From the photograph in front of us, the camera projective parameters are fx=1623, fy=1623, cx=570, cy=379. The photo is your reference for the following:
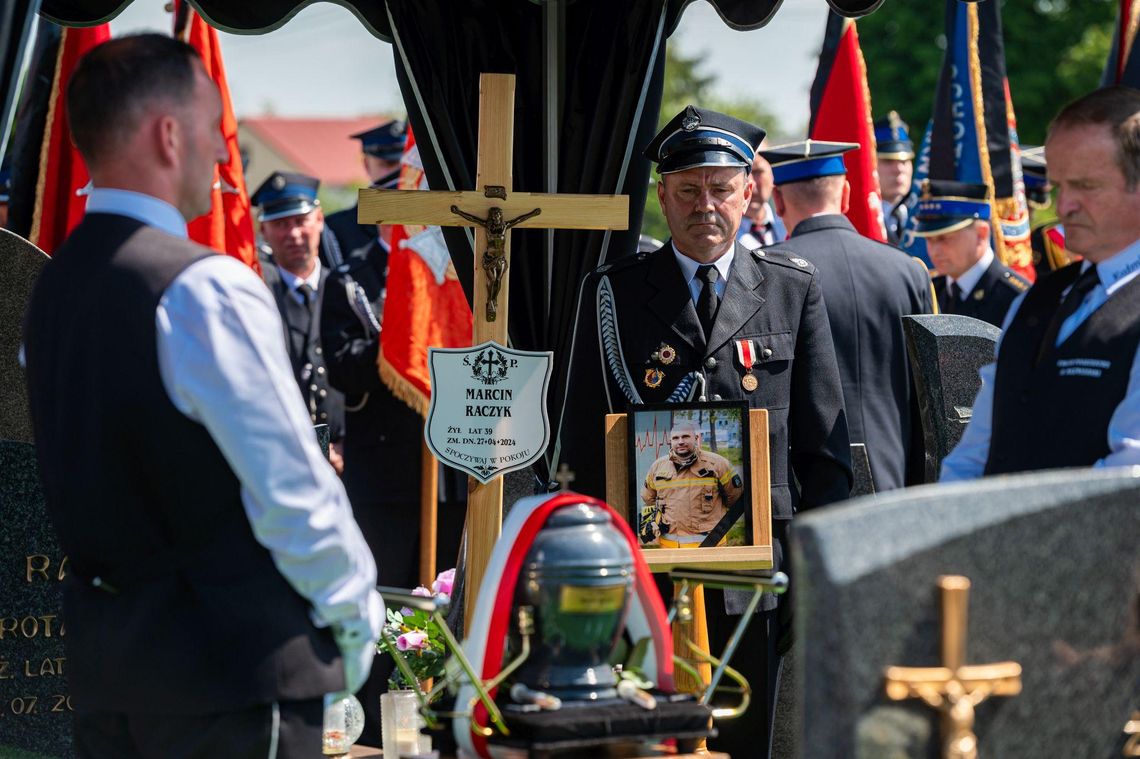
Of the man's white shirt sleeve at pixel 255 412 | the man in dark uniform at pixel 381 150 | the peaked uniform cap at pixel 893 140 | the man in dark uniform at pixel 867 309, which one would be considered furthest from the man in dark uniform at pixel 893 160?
the man's white shirt sleeve at pixel 255 412

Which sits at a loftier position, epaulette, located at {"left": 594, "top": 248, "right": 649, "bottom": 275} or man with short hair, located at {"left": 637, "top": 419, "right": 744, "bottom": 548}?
epaulette, located at {"left": 594, "top": 248, "right": 649, "bottom": 275}

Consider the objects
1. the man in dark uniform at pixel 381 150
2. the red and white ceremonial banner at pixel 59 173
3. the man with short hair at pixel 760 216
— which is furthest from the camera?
the man in dark uniform at pixel 381 150

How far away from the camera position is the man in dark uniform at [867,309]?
6.19 meters

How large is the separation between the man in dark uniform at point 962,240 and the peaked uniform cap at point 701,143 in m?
3.82

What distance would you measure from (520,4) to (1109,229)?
8.34ft

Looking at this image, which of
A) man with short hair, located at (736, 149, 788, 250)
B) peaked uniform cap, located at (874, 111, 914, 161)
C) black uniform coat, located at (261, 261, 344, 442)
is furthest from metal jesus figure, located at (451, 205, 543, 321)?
peaked uniform cap, located at (874, 111, 914, 161)

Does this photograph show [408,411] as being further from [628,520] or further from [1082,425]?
[1082,425]

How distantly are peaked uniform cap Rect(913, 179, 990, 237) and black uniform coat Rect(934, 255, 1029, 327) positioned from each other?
0.29 meters

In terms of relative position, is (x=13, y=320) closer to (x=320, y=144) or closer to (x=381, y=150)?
(x=381, y=150)

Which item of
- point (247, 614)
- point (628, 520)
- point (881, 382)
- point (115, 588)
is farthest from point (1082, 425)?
point (881, 382)

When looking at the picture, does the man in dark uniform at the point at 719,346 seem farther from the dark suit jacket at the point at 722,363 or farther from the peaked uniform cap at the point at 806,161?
the peaked uniform cap at the point at 806,161

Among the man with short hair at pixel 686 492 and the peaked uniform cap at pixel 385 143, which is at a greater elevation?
the peaked uniform cap at pixel 385 143

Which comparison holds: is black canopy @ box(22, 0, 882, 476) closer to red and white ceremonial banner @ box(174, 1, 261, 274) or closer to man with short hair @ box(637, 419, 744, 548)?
man with short hair @ box(637, 419, 744, 548)

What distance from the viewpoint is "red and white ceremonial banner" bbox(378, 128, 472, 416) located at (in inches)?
295
